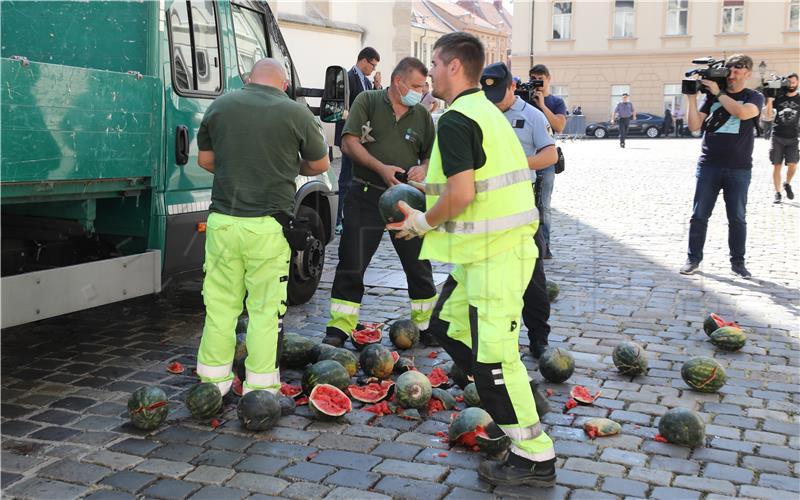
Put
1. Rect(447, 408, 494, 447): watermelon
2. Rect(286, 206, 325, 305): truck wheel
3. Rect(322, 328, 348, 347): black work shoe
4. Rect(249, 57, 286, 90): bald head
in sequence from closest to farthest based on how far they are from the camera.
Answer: Rect(447, 408, 494, 447): watermelon
Rect(249, 57, 286, 90): bald head
Rect(322, 328, 348, 347): black work shoe
Rect(286, 206, 325, 305): truck wheel

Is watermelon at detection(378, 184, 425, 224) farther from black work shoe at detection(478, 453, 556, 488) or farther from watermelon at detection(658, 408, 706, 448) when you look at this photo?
watermelon at detection(658, 408, 706, 448)

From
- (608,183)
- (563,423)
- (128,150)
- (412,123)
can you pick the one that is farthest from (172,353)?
(608,183)

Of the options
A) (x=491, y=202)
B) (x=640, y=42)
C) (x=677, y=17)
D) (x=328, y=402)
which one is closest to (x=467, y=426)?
(x=328, y=402)

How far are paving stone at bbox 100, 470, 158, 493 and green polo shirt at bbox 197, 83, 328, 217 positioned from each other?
170 cm

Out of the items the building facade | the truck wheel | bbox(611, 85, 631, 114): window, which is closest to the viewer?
the truck wheel

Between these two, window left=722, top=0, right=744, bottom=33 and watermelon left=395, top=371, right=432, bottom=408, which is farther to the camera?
window left=722, top=0, right=744, bottom=33

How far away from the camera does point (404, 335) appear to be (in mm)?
6801

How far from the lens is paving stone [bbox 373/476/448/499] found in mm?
4250

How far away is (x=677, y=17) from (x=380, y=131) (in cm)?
5104

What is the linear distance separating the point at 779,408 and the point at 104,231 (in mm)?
4947

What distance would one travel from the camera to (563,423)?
525 cm

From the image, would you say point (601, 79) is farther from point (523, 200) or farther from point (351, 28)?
point (523, 200)

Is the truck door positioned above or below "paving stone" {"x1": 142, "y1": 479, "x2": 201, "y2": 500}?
above

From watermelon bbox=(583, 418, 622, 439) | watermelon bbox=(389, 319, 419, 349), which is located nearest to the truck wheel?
watermelon bbox=(389, 319, 419, 349)
